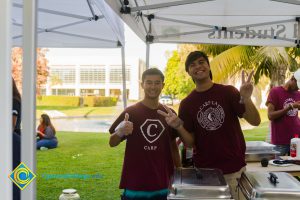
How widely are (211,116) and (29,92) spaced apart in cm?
114

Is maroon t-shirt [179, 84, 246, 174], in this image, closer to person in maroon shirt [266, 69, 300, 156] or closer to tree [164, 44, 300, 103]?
person in maroon shirt [266, 69, 300, 156]

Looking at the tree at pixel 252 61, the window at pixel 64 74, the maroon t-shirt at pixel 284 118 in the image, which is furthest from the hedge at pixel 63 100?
the maroon t-shirt at pixel 284 118

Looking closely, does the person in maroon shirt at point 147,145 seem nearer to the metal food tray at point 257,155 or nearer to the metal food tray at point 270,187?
the metal food tray at point 270,187


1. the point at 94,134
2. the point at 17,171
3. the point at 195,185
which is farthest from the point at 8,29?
the point at 94,134

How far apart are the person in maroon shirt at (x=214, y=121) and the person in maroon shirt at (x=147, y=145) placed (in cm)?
11

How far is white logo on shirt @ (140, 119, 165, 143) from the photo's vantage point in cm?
192

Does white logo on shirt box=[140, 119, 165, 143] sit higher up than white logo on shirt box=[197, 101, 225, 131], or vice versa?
white logo on shirt box=[197, 101, 225, 131]

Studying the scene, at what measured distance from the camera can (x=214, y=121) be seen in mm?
1918

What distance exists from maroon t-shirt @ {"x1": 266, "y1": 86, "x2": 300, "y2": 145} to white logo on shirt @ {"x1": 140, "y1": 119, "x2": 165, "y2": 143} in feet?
5.97

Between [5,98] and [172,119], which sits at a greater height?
[5,98]

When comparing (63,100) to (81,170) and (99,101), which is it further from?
(81,170)

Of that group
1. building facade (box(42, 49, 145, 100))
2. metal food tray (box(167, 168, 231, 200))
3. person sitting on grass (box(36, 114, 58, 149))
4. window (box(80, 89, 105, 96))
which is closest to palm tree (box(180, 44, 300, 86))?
person sitting on grass (box(36, 114, 58, 149))

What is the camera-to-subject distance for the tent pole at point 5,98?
0.83m

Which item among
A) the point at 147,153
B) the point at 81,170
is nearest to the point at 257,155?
the point at 147,153
